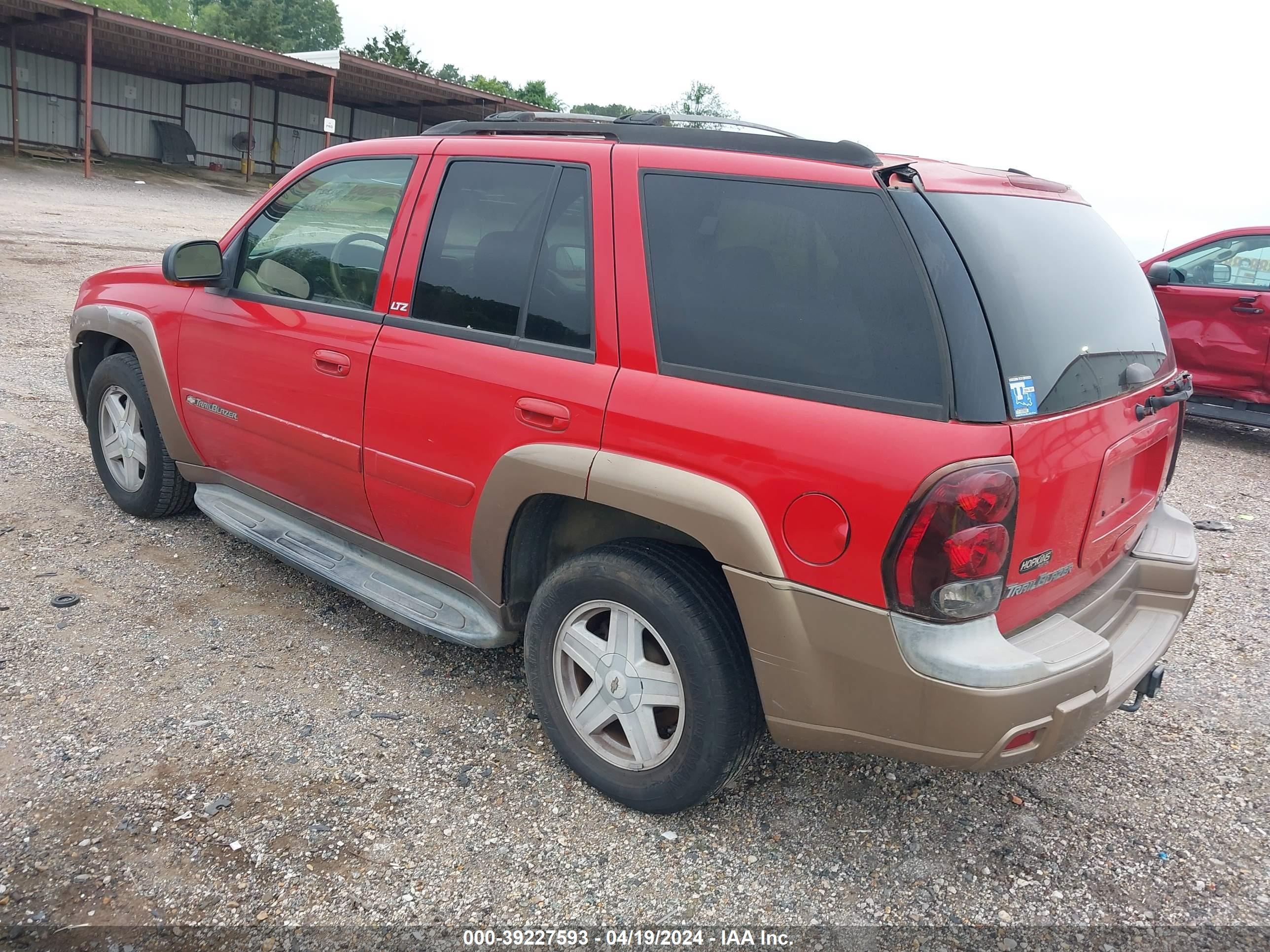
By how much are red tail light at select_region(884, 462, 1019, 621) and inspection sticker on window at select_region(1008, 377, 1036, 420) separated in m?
0.13

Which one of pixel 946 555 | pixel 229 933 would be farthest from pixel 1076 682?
pixel 229 933

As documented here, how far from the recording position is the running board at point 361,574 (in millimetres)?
3004

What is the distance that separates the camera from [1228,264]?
752 centimetres

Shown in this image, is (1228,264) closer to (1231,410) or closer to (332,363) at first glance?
(1231,410)

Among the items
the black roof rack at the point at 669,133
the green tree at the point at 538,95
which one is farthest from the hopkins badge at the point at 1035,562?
the green tree at the point at 538,95

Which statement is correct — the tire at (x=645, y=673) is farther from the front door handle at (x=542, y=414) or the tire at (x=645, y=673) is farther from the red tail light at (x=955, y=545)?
the red tail light at (x=955, y=545)

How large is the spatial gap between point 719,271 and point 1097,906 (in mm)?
1926

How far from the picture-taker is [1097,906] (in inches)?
95.1

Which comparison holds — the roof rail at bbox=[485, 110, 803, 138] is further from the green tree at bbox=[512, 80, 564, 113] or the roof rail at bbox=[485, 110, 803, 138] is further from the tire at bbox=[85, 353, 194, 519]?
the green tree at bbox=[512, 80, 564, 113]

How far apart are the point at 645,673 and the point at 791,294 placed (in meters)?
1.08

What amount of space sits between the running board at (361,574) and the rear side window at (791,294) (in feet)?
3.77

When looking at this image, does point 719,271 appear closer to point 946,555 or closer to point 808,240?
point 808,240

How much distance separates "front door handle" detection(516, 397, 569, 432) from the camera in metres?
2.56

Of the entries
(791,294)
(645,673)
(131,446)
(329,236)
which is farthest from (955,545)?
(131,446)
